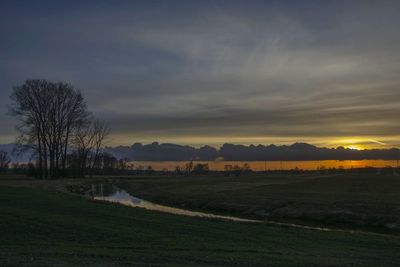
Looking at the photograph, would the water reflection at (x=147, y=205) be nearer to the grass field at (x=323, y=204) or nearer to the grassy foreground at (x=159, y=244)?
the grass field at (x=323, y=204)

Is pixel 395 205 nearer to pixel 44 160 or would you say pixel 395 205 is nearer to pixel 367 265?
pixel 367 265

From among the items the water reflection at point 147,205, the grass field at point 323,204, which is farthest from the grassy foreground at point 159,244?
the grass field at point 323,204

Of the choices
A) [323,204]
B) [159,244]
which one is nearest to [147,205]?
[323,204]

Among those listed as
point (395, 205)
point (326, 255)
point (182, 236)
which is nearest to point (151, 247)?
point (182, 236)

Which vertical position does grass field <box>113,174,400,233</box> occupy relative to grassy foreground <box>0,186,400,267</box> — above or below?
below

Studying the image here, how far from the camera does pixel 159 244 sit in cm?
1848

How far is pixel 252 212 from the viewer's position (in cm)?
4766

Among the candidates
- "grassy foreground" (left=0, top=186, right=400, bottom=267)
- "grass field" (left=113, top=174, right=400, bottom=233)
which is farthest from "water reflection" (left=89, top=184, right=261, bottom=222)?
"grassy foreground" (left=0, top=186, right=400, bottom=267)

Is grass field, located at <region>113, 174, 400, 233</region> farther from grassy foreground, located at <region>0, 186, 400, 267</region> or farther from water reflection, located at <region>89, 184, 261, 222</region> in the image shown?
grassy foreground, located at <region>0, 186, 400, 267</region>

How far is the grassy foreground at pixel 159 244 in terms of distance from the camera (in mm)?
14820

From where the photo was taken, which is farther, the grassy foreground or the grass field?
the grass field

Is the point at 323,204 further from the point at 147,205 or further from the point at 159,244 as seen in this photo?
the point at 159,244

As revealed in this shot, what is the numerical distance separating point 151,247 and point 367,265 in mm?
7211

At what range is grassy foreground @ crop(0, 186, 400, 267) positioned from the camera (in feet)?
48.6
